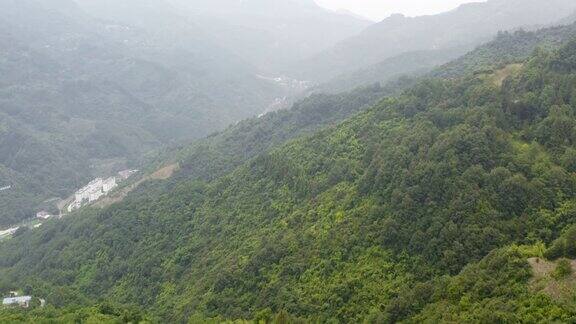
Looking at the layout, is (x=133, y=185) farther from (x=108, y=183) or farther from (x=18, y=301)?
(x=18, y=301)

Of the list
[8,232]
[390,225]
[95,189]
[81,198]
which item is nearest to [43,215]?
[81,198]

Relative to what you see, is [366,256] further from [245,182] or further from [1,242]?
[1,242]

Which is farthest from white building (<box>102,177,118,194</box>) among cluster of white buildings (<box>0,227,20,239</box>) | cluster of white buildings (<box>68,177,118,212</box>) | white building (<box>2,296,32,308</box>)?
white building (<box>2,296,32,308</box>)

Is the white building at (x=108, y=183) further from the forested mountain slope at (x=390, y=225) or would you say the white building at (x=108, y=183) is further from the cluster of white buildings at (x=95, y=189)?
the forested mountain slope at (x=390, y=225)

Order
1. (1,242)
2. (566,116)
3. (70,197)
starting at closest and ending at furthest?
(566,116), (1,242), (70,197)

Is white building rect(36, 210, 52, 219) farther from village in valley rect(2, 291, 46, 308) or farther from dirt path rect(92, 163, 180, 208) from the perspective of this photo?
village in valley rect(2, 291, 46, 308)

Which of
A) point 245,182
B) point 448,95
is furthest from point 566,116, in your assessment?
point 245,182

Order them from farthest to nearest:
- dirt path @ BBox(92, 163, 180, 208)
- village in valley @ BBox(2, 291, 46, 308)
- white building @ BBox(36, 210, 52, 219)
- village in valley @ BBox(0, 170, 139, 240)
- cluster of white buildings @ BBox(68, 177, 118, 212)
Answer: cluster of white buildings @ BBox(68, 177, 118, 212)
white building @ BBox(36, 210, 52, 219)
village in valley @ BBox(0, 170, 139, 240)
dirt path @ BBox(92, 163, 180, 208)
village in valley @ BBox(2, 291, 46, 308)
